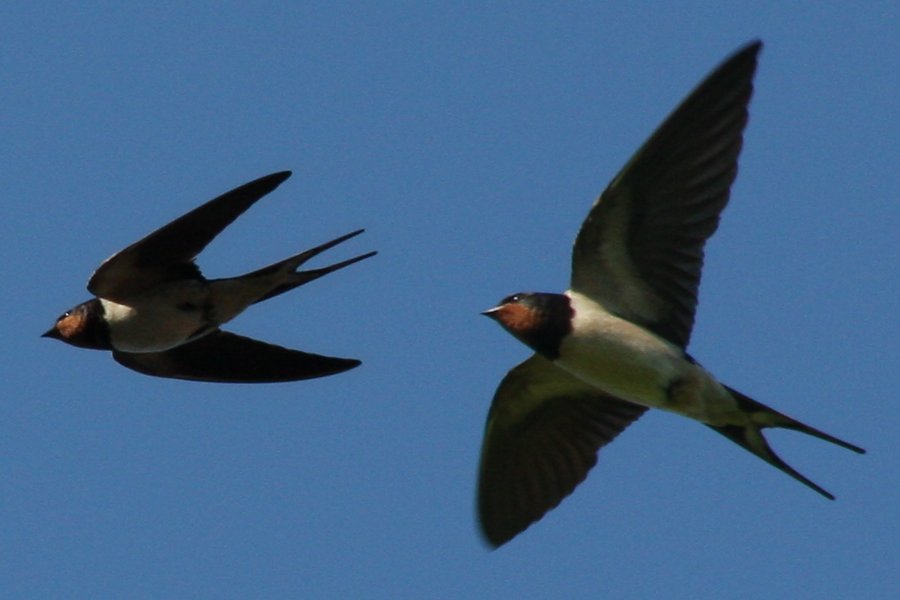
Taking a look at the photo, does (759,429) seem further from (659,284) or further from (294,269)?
(294,269)

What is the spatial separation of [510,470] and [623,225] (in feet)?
3.56

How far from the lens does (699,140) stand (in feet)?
19.3

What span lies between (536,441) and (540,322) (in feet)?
2.44

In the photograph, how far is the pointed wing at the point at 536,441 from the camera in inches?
263

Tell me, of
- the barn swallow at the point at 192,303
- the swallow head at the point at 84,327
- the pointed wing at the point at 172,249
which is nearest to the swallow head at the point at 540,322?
the barn swallow at the point at 192,303

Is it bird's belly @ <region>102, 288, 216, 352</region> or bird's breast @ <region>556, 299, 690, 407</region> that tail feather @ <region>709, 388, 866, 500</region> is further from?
bird's belly @ <region>102, 288, 216, 352</region>

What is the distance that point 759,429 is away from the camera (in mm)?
6102

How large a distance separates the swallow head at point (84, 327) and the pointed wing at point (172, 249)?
5.7 inches

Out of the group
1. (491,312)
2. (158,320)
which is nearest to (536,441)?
(491,312)

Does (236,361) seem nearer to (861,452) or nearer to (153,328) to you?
(153,328)

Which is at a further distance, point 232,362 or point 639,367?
point 232,362

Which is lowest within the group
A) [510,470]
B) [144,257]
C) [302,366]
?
[510,470]

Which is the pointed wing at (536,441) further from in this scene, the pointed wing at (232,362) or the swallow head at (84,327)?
the swallow head at (84,327)

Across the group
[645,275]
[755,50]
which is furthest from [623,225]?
[755,50]
